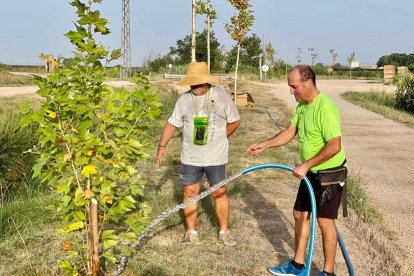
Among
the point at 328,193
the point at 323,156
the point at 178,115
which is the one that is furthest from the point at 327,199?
the point at 178,115

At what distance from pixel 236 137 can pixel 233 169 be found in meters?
3.40

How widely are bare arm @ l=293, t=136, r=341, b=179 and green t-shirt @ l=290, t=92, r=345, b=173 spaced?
42mm

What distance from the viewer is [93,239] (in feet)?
10.9

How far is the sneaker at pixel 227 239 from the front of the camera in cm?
464

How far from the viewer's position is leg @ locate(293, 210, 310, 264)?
3.89m

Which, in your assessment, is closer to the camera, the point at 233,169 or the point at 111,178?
the point at 111,178

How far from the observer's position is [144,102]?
3.28 meters

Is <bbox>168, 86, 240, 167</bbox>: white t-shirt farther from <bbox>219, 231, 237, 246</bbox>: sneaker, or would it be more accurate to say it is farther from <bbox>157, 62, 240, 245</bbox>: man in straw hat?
<bbox>219, 231, 237, 246</bbox>: sneaker

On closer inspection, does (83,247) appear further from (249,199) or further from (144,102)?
(249,199)

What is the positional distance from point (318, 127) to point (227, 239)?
5.42ft

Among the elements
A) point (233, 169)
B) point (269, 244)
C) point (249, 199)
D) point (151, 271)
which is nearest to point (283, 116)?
point (233, 169)

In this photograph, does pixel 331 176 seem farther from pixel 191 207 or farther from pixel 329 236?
pixel 191 207

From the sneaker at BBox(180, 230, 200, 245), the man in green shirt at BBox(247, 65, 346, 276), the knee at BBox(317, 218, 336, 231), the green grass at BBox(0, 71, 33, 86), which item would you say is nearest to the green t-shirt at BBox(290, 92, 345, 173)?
the man in green shirt at BBox(247, 65, 346, 276)

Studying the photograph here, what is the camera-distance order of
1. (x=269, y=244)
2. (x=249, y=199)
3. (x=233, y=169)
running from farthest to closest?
(x=233, y=169) → (x=249, y=199) → (x=269, y=244)
